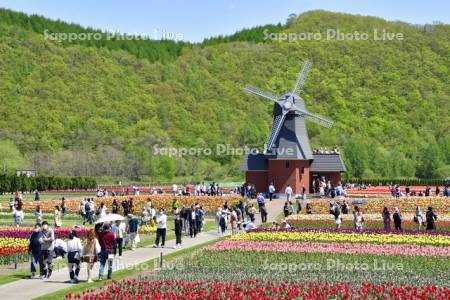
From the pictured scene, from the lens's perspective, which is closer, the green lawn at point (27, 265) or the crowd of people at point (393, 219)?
the green lawn at point (27, 265)

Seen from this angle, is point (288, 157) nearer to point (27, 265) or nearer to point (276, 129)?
point (276, 129)

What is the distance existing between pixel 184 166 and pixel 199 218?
81.4 meters

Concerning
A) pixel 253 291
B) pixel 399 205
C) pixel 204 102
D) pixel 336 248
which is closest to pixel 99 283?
Answer: pixel 253 291

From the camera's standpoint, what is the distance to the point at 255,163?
63.1 meters

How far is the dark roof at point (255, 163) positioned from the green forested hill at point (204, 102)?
4316cm

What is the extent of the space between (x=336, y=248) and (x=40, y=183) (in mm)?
55991

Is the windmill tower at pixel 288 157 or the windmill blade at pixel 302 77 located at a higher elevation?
the windmill blade at pixel 302 77

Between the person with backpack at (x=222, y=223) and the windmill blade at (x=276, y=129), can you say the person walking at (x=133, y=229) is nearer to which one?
the person with backpack at (x=222, y=223)

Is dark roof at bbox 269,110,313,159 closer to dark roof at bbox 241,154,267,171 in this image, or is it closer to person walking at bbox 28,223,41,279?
dark roof at bbox 241,154,267,171

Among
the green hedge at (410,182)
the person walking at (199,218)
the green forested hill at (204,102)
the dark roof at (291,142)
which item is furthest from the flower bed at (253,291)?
the green forested hill at (204,102)

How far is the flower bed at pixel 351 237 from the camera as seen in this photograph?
30.2 m

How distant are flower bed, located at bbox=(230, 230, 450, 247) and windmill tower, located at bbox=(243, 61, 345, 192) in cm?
2742

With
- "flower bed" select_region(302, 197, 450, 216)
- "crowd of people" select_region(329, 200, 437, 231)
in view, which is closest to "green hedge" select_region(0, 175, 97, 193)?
"flower bed" select_region(302, 197, 450, 216)

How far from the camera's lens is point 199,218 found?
36.5 m
